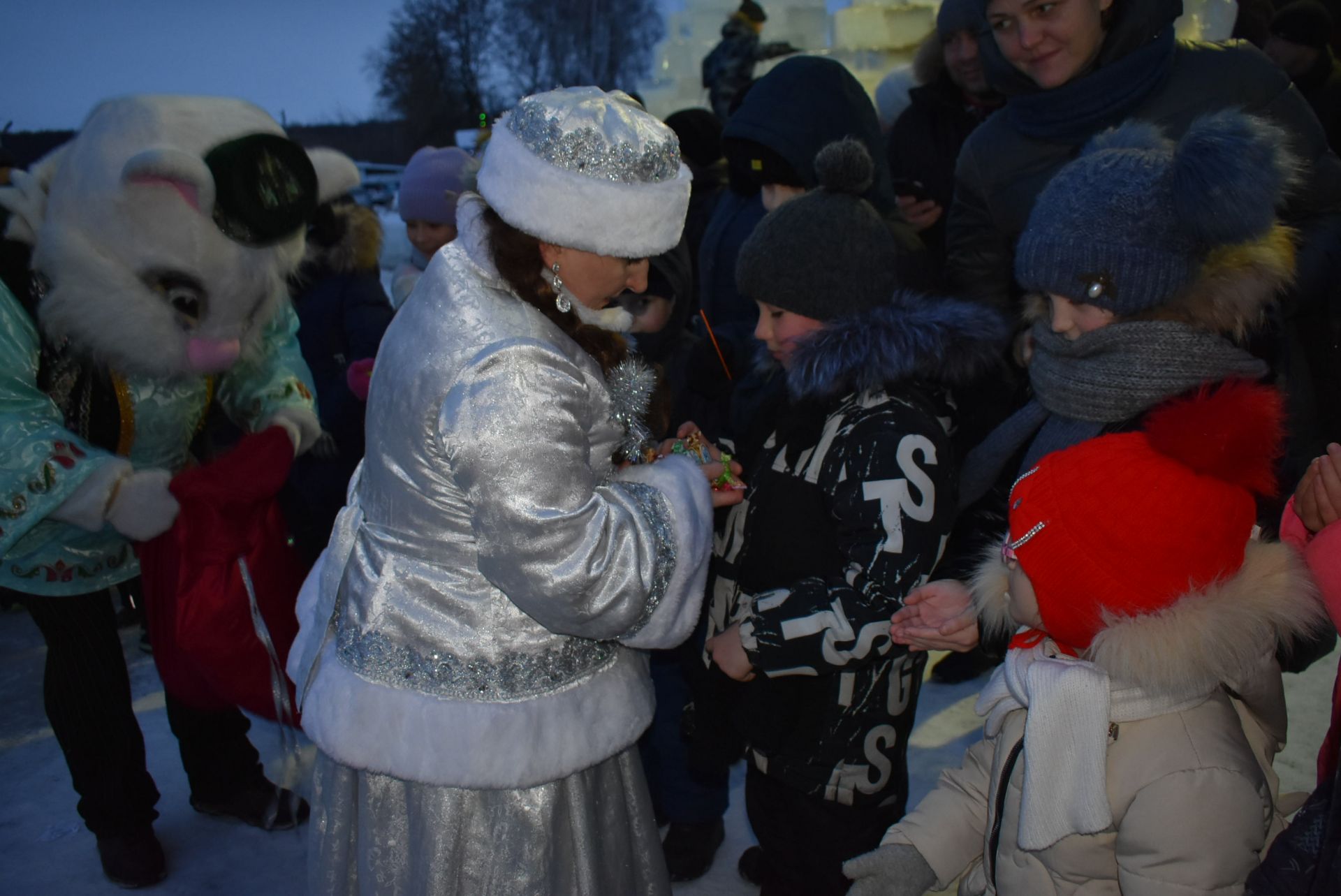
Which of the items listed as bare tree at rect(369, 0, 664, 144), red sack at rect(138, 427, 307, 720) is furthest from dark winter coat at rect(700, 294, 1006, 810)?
bare tree at rect(369, 0, 664, 144)

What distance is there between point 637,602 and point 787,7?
837 centimetres

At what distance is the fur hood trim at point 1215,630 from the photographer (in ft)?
4.22

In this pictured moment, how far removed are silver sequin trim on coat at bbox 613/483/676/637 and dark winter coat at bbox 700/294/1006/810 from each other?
299mm

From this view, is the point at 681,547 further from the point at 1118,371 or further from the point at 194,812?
the point at 194,812

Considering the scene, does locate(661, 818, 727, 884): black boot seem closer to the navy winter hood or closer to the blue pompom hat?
the blue pompom hat

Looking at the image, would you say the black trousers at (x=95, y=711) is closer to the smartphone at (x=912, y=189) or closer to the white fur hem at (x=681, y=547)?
the white fur hem at (x=681, y=547)

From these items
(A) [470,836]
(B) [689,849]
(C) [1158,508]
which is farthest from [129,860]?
(C) [1158,508]

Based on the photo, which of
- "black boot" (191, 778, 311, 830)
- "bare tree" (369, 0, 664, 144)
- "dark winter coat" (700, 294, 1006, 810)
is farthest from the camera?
"bare tree" (369, 0, 664, 144)

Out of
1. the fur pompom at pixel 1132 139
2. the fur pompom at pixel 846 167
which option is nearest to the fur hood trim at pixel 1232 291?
the fur pompom at pixel 1132 139

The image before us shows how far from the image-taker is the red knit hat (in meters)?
1.29

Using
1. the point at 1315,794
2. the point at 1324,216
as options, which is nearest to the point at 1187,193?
the point at 1324,216

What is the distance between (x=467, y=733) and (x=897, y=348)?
973 mm

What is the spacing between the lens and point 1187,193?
61.8 inches

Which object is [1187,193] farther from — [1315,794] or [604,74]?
[604,74]
